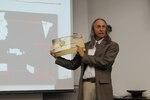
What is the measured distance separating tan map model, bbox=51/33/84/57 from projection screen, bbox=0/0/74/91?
3.32 feet

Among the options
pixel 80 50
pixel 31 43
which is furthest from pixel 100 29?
pixel 31 43

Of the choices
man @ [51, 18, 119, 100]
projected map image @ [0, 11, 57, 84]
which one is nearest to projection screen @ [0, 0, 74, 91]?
projected map image @ [0, 11, 57, 84]

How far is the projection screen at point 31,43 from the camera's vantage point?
316 cm

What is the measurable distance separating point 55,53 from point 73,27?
4.75 feet

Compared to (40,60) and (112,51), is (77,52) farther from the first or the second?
(40,60)

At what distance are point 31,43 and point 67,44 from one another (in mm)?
1112

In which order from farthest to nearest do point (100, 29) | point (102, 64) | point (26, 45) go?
point (26, 45) → point (100, 29) → point (102, 64)

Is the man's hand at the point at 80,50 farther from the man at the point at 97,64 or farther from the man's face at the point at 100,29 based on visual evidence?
the man's face at the point at 100,29

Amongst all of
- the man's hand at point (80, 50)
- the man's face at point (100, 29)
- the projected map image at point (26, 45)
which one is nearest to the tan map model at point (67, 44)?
the man's hand at point (80, 50)

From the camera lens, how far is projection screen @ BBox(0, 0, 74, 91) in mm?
3164

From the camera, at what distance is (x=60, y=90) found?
330 cm

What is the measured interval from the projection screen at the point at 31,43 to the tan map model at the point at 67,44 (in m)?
1.01

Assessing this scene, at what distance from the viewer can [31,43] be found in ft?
10.7

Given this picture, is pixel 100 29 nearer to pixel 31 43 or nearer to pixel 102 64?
pixel 102 64
